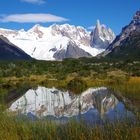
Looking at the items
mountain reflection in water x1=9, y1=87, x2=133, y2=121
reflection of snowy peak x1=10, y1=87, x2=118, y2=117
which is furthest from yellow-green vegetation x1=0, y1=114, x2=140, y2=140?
reflection of snowy peak x1=10, y1=87, x2=118, y2=117

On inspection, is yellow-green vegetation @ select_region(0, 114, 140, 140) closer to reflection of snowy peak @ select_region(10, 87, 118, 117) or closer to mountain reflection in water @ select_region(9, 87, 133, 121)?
mountain reflection in water @ select_region(9, 87, 133, 121)

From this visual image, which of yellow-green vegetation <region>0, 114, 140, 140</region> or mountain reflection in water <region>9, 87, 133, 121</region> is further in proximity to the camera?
mountain reflection in water <region>9, 87, 133, 121</region>

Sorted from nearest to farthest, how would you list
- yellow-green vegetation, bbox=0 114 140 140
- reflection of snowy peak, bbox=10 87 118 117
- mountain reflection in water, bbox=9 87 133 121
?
yellow-green vegetation, bbox=0 114 140 140
mountain reflection in water, bbox=9 87 133 121
reflection of snowy peak, bbox=10 87 118 117

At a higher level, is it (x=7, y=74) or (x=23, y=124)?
(x=7, y=74)

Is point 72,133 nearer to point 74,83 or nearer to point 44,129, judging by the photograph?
point 44,129

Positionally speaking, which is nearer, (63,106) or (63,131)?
(63,131)

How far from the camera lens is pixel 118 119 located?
16734mm

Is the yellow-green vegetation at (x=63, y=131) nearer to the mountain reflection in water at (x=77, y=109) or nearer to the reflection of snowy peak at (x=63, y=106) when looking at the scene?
the mountain reflection in water at (x=77, y=109)

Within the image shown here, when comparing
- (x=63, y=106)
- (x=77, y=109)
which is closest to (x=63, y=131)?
(x=77, y=109)

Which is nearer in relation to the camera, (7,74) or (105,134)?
(105,134)

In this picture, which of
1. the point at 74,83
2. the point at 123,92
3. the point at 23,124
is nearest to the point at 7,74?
the point at 74,83

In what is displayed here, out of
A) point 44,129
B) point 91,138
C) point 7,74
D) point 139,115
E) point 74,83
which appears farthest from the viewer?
point 7,74

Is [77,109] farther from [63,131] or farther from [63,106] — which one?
[63,131]

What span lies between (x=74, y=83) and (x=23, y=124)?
4575 cm
